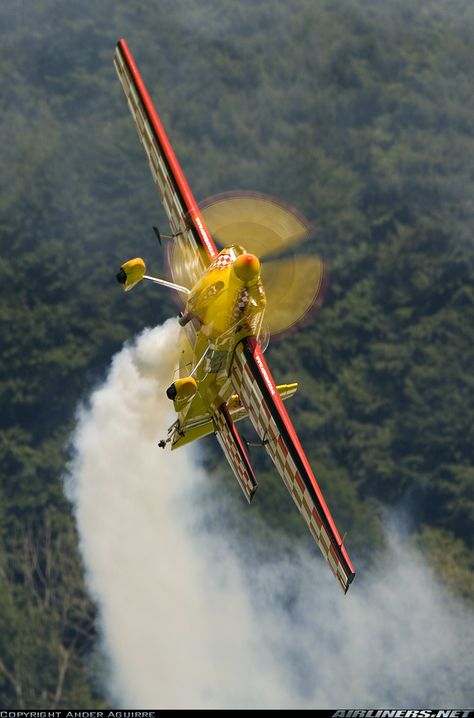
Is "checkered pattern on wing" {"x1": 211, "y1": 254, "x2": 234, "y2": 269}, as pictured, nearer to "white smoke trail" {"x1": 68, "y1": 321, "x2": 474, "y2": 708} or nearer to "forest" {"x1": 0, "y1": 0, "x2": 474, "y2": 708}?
"white smoke trail" {"x1": 68, "y1": 321, "x2": 474, "y2": 708}

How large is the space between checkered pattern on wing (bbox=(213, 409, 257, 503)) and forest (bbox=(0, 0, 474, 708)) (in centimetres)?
2175

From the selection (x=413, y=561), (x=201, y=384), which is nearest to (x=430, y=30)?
(x=413, y=561)

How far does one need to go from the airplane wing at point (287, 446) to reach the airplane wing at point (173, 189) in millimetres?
2622

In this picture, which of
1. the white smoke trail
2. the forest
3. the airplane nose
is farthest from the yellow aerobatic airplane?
the forest

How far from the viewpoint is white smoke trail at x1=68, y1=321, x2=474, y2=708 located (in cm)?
5600

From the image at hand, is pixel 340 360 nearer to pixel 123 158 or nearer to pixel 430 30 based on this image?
pixel 123 158

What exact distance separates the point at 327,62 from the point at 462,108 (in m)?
10.9

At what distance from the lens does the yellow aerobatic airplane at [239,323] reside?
3634 centimetres

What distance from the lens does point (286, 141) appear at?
354 feet

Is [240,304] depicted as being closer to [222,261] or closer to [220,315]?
[220,315]

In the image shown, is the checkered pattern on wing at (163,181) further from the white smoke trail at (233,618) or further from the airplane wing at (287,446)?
the white smoke trail at (233,618)

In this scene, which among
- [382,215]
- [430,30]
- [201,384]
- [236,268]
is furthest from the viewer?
[430,30]

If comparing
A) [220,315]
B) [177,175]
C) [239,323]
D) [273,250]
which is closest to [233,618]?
[177,175]

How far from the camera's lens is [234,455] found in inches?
1554
